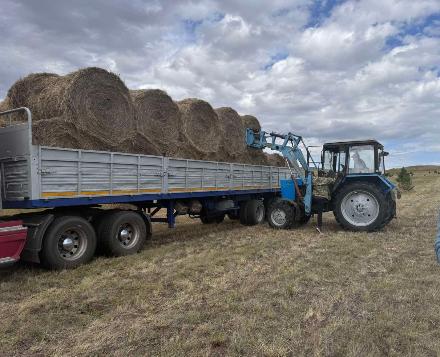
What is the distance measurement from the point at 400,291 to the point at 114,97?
544 centimetres

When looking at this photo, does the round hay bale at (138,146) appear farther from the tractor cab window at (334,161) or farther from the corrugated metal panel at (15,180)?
the tractor cab window at (334,161)

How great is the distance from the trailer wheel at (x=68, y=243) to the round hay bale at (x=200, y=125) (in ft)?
11.0

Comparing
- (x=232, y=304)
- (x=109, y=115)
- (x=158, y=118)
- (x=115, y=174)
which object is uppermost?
(x=158, y=118)

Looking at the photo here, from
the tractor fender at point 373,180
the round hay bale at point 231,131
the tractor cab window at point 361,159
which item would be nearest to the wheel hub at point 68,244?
the round hay bale at point 231,131

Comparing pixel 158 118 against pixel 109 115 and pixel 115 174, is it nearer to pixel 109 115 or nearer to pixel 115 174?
pixel 109 115

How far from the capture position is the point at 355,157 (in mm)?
11039

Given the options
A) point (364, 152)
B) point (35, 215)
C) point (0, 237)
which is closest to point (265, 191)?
point (364, 152)

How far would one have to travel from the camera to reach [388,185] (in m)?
10.6

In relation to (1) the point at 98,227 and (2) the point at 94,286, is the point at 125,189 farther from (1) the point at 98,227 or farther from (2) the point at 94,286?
(2) the point at 94,286

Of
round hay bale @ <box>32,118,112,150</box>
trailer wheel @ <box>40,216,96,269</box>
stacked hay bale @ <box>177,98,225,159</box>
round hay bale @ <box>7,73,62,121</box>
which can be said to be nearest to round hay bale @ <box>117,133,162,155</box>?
round hay bale @ <box>32,118,112,150</box>

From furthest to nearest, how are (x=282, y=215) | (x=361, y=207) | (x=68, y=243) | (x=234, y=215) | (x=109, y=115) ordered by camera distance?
(x=234, y=215) < (x=282, y=215) < (x=361, y=207) < (x=109, y=115) < (x=68, y=243)

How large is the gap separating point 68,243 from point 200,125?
167 inches

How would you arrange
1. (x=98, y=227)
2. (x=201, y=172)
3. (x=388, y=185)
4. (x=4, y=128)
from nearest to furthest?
(x=4, y=128), (x=98, y=227), (x=201, y=172), (x=388, y=185)

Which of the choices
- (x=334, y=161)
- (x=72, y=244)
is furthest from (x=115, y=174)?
(x=334, y=161)
